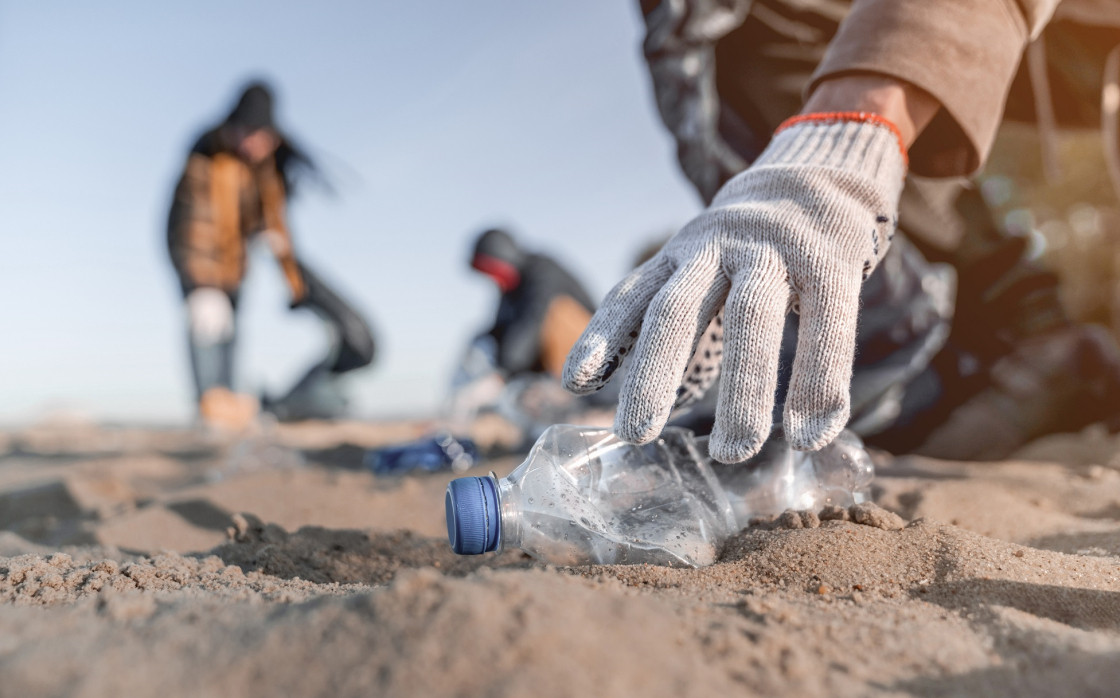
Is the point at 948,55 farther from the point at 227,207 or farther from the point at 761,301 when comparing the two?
the point at 227,207

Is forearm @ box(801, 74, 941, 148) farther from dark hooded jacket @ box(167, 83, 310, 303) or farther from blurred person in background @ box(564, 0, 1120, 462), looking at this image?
dark hooded jacket @ box(167, 83, 310, 303)

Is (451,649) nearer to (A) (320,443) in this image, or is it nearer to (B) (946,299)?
(B) (946,299)

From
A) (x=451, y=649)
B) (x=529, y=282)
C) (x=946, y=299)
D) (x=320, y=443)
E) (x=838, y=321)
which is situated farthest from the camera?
(x=529, y=282)

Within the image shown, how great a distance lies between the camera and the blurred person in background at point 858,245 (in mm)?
1283

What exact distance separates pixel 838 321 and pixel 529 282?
4.73 metres

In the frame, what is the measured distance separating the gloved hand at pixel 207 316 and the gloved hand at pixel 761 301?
205 inches

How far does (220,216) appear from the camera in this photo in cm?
588

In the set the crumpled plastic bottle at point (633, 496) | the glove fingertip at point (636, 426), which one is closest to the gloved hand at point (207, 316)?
the crumpled plastic bottle at point (633, 496)

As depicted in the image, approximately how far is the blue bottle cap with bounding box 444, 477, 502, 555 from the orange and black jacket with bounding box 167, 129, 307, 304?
17.6 ft

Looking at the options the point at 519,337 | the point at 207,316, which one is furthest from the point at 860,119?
the point at 207,316

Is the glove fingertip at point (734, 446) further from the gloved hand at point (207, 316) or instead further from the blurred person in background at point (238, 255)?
the gloved hand at point (207, 316)

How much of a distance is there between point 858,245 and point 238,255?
5770 mm

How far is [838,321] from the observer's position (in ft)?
4.16

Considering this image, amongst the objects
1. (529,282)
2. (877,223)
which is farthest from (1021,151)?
(877,223)
